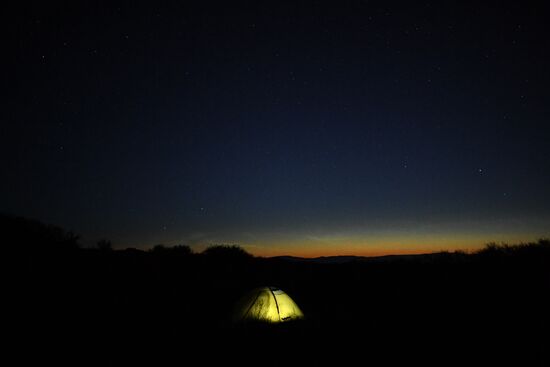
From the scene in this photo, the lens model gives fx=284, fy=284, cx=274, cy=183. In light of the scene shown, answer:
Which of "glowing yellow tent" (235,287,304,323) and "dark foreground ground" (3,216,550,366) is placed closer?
"dark foreground ground" (3,216,550,366)

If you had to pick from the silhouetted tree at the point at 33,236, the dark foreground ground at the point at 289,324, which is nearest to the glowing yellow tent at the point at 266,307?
the dark foreground ground at the point at 289,324

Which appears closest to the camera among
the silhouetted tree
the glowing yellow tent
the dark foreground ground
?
the dark foreground ground

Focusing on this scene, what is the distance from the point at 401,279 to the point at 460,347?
11.2 m

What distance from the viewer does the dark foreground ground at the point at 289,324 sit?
6691 millimetres

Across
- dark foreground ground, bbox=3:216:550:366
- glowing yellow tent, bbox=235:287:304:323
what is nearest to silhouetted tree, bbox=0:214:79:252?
dark foreground ground, bbox=3:216:550:366

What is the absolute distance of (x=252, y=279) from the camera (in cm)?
2000

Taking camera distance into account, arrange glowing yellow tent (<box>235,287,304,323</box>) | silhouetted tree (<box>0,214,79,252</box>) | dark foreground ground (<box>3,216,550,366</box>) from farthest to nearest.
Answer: silhouetted tree (<box>0,214,79,252</box>) → glowing yellow tent (<box>235,287,304,323</box>) → dark foreground ground (<box>3,216,550,366</box>)

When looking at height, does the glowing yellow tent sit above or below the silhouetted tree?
below

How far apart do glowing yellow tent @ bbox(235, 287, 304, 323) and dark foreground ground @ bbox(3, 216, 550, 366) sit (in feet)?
1.20

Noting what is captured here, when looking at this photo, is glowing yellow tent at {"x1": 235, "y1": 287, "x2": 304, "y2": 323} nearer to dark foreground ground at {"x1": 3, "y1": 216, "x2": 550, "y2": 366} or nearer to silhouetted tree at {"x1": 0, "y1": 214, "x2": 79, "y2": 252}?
dark foreground ground at {"x1": 3, "y1": 216, "x2": 550, "y2": 366}

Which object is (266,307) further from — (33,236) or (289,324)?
(33,236)

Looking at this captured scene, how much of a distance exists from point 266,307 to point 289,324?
92cm

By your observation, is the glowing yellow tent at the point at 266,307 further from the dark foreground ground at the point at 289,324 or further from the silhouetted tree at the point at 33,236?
the silhouetted tree at the point at 33,236

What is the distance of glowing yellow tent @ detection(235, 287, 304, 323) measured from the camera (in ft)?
30.7
